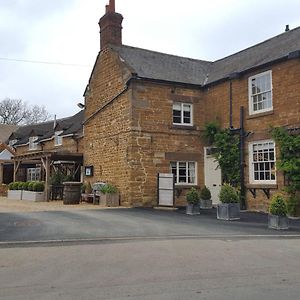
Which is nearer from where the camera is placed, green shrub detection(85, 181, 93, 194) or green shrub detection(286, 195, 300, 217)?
green shrub detection(286, 195, 300, 217)

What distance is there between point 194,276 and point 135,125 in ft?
46.0

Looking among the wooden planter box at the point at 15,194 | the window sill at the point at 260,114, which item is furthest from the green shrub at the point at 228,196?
the wooden planter box at the point at 15,194

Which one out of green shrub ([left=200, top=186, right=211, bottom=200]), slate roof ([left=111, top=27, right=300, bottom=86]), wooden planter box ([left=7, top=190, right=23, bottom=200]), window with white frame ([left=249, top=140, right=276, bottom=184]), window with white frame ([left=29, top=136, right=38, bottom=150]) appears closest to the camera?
window with white frame ([left=249, top=140, right=276, bottom=184])

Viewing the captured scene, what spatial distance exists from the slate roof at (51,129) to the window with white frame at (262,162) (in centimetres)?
1529

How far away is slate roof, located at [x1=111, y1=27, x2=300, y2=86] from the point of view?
1920 cm

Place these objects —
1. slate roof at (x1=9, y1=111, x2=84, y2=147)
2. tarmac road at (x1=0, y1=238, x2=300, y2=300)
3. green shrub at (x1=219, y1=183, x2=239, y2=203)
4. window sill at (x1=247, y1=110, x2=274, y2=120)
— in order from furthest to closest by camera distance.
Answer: slate roof at (x1=9, y1=111, x2=84, y2=147)
window sill at (x1=247, y1=110, x2=274, y2=120)
green shrub at (x1=219, y1=183, x2=239, y2=203)
tarmac road at (x1=0, y1=238, x2=300, y2=300)

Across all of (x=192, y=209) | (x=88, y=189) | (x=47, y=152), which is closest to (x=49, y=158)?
(x=47, y=152)

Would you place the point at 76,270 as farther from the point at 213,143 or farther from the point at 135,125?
the point at 213,143

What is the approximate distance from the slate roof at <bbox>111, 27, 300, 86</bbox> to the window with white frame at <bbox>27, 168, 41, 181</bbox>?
56.6ft

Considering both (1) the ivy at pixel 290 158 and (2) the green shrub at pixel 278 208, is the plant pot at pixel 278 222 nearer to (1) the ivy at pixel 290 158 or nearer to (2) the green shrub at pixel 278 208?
(2) the green shrub at pixel 278 208

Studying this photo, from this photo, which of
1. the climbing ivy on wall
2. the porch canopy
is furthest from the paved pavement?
the porch canopy

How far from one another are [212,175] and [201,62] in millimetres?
7842

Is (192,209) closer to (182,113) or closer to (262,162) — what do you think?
(262,162)

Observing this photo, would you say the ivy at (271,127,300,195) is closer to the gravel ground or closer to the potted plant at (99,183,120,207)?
the potted plant at (99,183,120,207)
